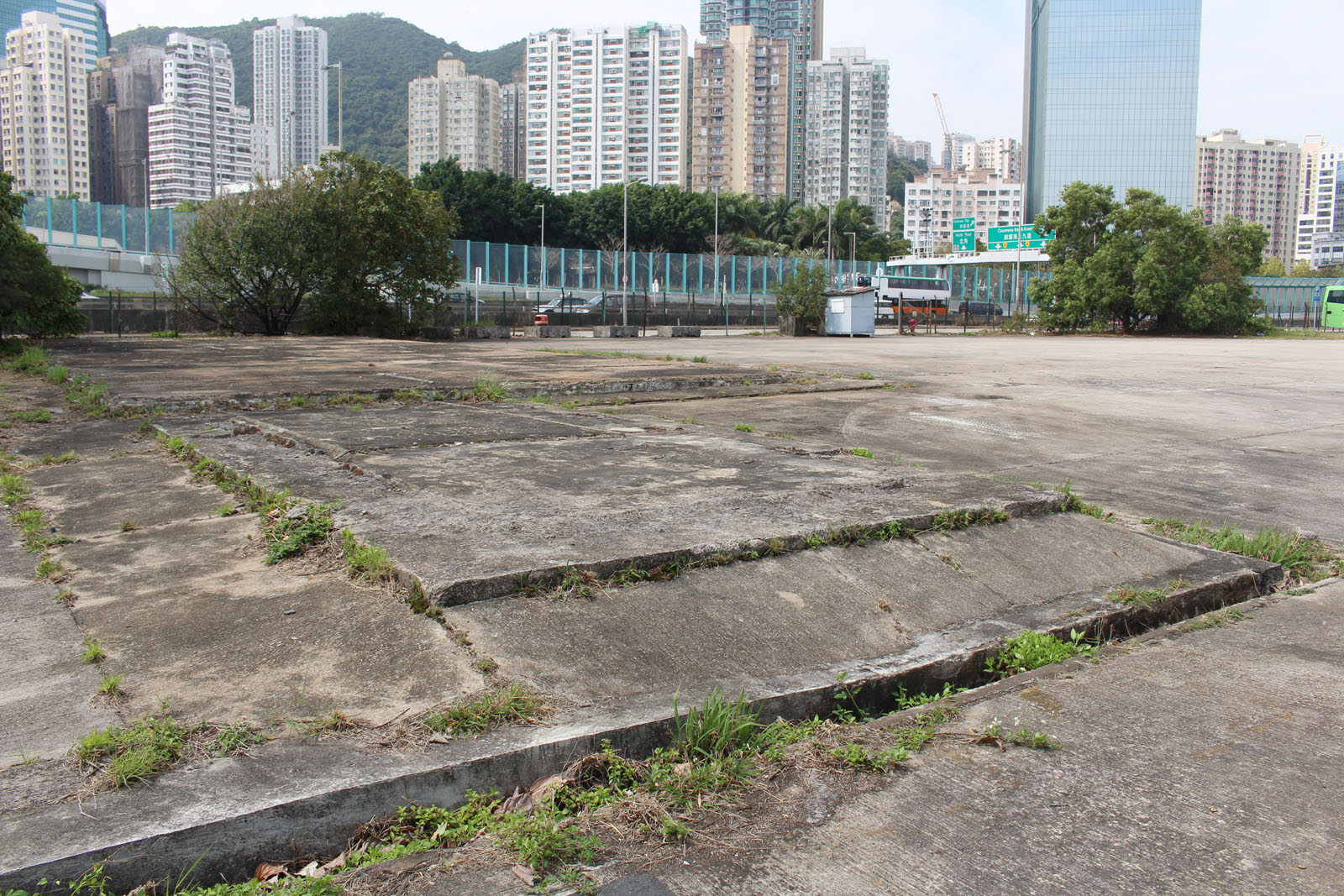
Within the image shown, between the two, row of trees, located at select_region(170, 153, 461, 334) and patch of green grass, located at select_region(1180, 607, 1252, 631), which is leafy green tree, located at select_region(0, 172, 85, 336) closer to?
row of trees, located at select_region(170, 153, 461, 334)

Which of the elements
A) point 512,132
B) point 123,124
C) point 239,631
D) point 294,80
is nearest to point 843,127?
point 512,132

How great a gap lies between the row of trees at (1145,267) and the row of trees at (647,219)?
29375 millimetres

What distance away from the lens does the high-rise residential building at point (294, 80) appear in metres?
162

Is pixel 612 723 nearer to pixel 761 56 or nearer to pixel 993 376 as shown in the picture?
pixel 993 376

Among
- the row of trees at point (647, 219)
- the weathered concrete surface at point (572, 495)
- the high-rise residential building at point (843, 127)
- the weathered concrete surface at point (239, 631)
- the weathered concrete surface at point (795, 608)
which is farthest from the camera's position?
the high-rise residential building at point (843, 127)

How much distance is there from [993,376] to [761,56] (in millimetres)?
168332

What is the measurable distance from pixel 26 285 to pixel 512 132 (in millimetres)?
162713

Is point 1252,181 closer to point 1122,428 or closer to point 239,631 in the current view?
point 1122,428

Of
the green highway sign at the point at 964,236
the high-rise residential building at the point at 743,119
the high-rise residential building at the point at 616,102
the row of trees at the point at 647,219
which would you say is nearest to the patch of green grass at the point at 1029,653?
the row of trees at the point at 647,219

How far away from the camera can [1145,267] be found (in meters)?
39.9

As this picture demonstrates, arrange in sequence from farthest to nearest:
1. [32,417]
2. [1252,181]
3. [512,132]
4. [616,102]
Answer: [1252,181] → [512,132] → [616,102] → [32,417]

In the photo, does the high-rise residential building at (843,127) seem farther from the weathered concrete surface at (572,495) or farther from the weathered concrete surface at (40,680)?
the weathered concrete surface at (40,680)

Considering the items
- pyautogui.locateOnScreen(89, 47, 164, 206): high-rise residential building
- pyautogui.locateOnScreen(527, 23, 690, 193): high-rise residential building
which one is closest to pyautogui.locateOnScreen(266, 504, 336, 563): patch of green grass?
pyautogui.locateOnScreen(89, 47, 164, 206): high-rise residential building

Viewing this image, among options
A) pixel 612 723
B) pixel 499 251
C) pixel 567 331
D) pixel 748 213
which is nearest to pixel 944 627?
pixel 612 723
